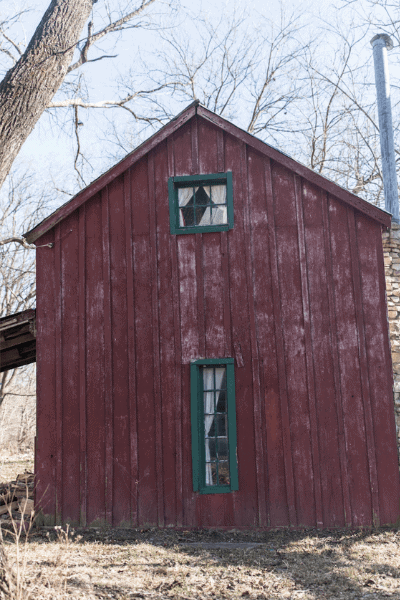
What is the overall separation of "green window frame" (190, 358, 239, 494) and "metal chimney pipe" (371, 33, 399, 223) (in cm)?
502

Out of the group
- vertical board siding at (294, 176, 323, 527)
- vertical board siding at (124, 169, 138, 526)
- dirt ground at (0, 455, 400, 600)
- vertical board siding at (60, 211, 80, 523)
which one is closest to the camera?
dirt ground at (0, 455, 400, 600)

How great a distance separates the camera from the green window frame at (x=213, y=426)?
25.7ft

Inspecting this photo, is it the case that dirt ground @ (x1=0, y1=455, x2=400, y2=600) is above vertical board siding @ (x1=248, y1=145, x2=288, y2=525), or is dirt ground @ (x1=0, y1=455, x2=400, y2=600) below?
below

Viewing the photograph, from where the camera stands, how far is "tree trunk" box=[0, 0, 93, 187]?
20.8 feet

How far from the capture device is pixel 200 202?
866 cm

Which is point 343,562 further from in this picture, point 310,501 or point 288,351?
point 288,351

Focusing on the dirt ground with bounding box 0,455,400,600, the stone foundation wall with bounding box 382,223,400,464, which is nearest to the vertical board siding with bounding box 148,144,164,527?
the dirt ground with bounding box 0,455,400,600

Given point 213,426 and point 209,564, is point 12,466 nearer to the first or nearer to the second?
point 213,426

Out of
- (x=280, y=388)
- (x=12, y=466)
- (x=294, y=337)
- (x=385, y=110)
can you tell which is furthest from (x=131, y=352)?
(x=12, y=466)

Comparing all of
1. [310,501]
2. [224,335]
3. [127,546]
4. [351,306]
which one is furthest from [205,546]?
[351,306]

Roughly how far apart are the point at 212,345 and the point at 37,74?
4.49 m

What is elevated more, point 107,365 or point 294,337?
point 294,337

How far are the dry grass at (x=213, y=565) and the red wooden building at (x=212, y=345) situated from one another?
0.44m

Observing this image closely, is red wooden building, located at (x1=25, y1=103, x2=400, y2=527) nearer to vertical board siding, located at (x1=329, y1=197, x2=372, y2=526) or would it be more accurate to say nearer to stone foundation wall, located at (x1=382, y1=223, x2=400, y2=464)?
vertical board siding, located at (x1=329, y1=197, x2=372, y2=526)
